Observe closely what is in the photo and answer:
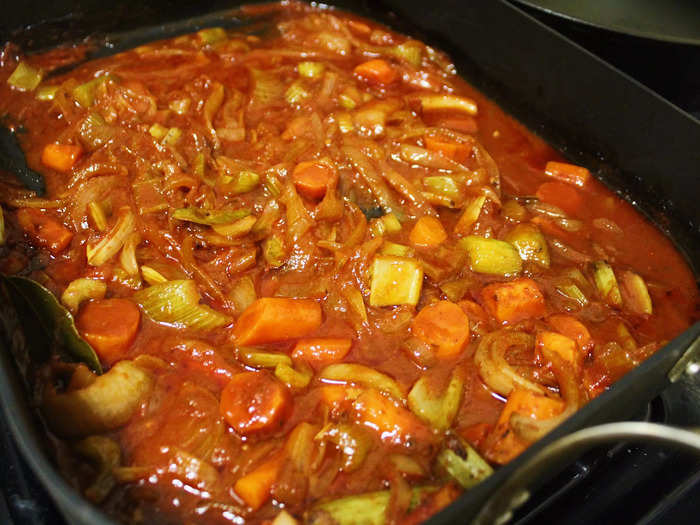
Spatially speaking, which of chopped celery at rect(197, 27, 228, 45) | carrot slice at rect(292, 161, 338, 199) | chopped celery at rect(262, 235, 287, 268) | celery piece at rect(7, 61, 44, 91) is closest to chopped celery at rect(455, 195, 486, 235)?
carrot slice at rect(292, 161, 338, 199)

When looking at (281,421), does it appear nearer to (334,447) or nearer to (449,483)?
(334,447)

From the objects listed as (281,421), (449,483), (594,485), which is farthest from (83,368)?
(594,485)

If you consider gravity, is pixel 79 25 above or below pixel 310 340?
above

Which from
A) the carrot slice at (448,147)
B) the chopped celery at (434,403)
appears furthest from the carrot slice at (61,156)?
the chopped celery at (434,403)

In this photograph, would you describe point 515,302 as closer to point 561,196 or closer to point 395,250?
point 395,250

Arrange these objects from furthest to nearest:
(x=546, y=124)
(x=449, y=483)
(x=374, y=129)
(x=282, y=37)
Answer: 1. (x=282, y=37)
2. (x=546, y=124)
3. (x=374, y=129)
4. (x=449, y=483)

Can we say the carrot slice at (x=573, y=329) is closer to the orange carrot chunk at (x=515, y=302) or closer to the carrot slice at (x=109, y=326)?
the orange carrot chunk at (x=515, y=302)

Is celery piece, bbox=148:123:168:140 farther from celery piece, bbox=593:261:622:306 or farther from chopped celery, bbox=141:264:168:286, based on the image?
celery piece, bbox=593:261:622:306
